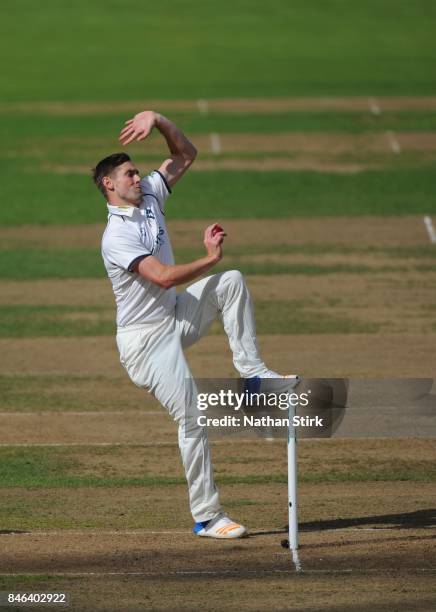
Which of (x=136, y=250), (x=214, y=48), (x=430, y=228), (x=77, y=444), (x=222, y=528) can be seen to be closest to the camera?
(x=136, y=250)

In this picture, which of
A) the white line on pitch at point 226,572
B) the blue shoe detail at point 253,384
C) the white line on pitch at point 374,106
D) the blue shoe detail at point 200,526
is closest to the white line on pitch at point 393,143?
the white line on pitch at point 374,106

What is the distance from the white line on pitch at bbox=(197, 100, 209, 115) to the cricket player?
27427 millimetres

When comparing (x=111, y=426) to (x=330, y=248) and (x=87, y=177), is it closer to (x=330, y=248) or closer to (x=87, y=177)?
(x=330, y=248)

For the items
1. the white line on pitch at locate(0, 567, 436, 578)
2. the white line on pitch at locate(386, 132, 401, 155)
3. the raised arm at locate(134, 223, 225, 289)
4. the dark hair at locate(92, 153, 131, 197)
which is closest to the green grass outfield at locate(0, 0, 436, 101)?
A: the white line on pitch at locate(386, 132, 401, 155)

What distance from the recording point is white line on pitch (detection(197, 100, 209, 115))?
1492 inches

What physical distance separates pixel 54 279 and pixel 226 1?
118 feet

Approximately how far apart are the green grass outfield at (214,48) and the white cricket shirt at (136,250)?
30.9m

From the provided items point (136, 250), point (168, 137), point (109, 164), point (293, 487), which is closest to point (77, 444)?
point (168, 137)

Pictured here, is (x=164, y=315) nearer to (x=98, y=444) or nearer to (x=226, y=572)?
(x=226, y=572)

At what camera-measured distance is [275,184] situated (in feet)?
101

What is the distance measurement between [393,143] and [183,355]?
25.3 meters

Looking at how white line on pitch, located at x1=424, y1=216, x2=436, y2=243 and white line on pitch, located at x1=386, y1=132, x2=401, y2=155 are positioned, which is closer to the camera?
white line on pitch, located at x1=424, y1=216, x2=436, y2=243

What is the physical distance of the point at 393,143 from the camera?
34.8 metres

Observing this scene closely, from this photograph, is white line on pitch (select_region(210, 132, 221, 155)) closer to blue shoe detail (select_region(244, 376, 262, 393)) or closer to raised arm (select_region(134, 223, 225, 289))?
raised arm (select_region(134, 223, 225, 289))
